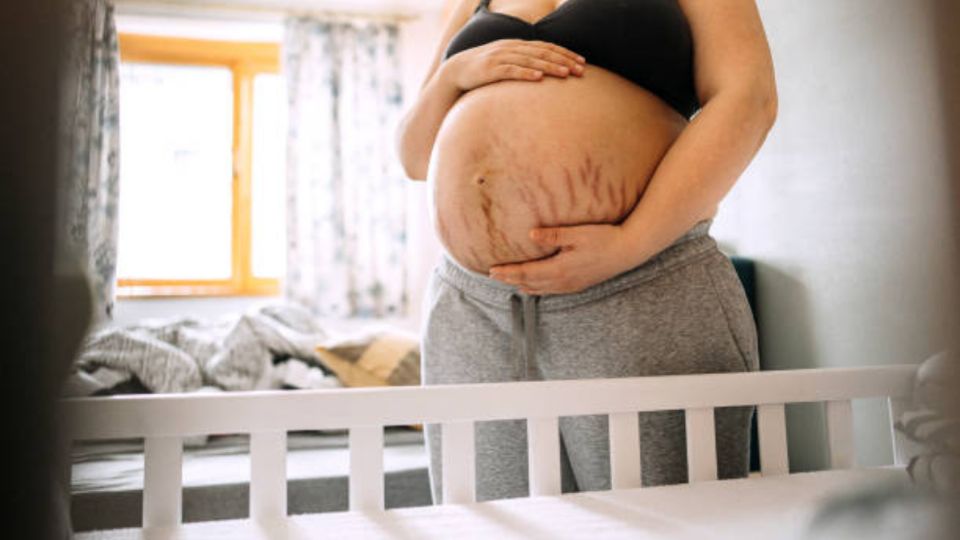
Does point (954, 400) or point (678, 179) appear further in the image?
point (678, 179)

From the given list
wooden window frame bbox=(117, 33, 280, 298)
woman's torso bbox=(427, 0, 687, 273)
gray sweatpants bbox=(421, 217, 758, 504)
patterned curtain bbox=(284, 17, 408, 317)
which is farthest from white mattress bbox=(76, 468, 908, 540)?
wooden window frame bbox=(117, 33, 280, 298)

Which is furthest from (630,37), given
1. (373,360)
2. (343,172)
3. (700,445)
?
(343,172)

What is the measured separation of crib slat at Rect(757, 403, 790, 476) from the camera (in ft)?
1.88

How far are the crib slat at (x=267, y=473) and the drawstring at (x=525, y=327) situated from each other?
28cm

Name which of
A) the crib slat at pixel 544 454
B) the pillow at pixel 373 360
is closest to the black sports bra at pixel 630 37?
the crib slat at pixel 544 454

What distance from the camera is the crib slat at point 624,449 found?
56 cm

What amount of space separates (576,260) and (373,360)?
5.40 ft

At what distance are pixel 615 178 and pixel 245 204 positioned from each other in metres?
3.52

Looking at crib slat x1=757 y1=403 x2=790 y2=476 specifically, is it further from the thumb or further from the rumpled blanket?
the rumpled blanket

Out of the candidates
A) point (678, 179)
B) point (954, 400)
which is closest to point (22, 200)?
point (954, 400)

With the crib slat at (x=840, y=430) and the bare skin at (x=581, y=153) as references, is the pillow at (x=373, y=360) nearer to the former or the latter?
the bare skin at (x=581, y=153)

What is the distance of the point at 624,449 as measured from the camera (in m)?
0.56

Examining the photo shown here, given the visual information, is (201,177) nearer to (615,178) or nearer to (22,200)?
(615,178)

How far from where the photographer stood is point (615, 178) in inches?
24.5
